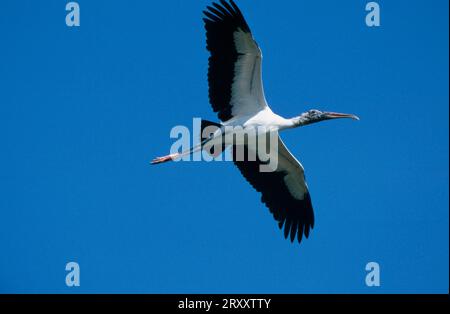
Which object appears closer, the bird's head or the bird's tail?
the bird's tail

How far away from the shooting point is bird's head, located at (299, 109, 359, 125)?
17531 mm

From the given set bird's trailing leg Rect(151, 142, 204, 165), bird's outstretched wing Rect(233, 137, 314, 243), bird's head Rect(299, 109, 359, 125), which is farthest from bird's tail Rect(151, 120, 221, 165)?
bird's head Rect(299, 109, 359, 125)

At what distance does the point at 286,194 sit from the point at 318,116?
75.9 inches

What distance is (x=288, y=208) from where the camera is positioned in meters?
18.4

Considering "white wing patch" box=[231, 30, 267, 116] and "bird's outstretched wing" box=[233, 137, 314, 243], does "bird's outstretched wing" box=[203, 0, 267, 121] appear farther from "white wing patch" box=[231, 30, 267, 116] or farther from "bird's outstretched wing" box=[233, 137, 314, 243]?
"bird's outstretched wing" box=[233, 137, 314, 243]

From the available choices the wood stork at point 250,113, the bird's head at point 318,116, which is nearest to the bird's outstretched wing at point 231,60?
the wood stork at point 250,113

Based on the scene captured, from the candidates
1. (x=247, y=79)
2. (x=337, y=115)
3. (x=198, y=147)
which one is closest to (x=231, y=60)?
(x=247, y=79)

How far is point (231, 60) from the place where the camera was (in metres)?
16.5

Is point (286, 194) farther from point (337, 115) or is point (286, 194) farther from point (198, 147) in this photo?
point (198, 147)

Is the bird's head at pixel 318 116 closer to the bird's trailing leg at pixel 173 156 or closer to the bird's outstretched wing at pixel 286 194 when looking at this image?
the bird's outstretched wing at pixel 286 194

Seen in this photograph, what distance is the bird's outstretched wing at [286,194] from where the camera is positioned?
18.2 metres
